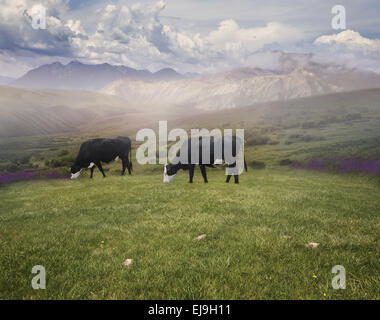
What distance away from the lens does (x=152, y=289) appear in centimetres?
419

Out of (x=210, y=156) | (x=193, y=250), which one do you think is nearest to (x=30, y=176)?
(x=210, y=156)

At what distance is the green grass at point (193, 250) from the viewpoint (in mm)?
4180

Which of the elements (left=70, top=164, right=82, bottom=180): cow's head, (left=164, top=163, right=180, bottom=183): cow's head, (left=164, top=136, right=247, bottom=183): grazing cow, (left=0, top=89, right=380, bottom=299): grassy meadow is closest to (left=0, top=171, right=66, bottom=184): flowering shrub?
(left=70, top=164, right=82, bottom=180): cow's head

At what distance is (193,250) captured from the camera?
18.4 ft

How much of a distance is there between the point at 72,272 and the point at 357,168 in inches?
1067

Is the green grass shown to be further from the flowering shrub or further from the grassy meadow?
the flowering shrub

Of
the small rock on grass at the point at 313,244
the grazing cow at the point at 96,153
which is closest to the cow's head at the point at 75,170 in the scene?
the grazing cow at the point at 96,153

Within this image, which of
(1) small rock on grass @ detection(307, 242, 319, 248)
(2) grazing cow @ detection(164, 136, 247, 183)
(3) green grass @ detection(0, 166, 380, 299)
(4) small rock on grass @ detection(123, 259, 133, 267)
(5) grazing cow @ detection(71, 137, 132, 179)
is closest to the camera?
(3) green grass @ detection(0, 166, 380, 299)

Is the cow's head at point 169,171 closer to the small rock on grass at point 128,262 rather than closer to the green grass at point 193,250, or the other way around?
the green grass at point 193,250

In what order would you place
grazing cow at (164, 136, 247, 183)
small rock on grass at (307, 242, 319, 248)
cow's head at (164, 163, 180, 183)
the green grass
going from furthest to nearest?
1. cow's head at (164, 163, 180, 183)
2. grazing cow at (164, 136, 247, 183)
3. small rock on grass at (307, 242, 319, 248)
4. the green grass

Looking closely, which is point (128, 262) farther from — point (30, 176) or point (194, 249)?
point (30, 176)

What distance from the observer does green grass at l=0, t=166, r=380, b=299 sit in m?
4.18

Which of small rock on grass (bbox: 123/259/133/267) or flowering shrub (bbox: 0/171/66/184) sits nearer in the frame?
small rock on grass (bbox: 123/259/133/267)
